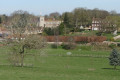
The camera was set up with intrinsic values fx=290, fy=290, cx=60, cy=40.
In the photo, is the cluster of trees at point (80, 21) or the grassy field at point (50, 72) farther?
the cluster of trees at point (80, 21)

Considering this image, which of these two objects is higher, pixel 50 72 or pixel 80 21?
pixel 80 21

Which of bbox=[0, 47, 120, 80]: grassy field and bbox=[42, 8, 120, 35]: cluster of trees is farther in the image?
bbox=[42, 8, 120, 35]: cluster of trees

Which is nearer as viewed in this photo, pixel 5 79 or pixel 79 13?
pixel 5 79

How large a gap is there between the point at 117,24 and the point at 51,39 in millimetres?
28823

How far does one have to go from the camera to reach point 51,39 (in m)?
78.8

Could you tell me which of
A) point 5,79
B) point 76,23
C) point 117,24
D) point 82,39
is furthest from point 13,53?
point 76,23

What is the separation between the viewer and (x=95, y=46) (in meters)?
68.8

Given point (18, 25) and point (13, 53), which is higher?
point (18, 25)

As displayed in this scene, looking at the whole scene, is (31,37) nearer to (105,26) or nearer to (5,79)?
(5,79)

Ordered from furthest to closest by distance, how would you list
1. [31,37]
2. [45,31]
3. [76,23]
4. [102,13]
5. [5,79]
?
[102,13]
[76,23]
[45,31]
[31,37]
[5,79]

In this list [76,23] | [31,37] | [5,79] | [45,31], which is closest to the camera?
[5,79]

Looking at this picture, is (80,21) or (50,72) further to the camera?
(80,21)

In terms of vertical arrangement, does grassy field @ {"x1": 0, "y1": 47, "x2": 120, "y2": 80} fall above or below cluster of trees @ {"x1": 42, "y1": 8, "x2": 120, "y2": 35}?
below

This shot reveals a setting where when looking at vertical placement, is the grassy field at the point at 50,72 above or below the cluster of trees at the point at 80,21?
below
